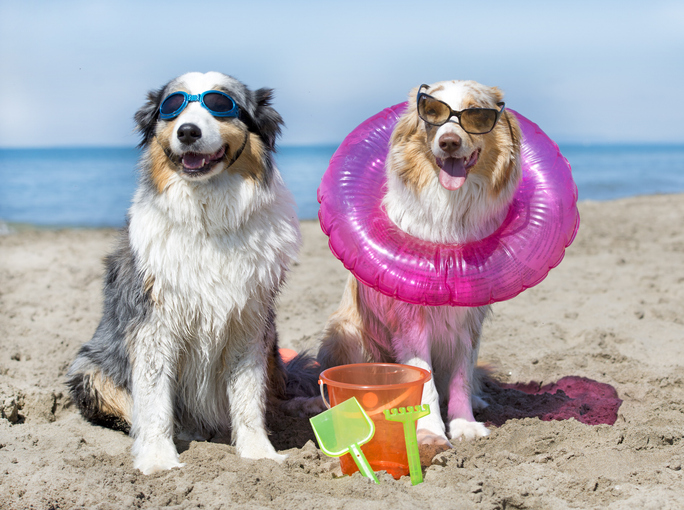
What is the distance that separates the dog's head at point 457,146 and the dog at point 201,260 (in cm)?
73

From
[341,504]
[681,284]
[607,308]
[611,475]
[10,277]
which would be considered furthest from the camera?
[10,277]

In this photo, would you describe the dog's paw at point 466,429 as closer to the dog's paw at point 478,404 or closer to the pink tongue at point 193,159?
the dog's paw at point 478,404

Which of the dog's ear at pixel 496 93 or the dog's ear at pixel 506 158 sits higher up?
the dog's ear at pixel 496 93

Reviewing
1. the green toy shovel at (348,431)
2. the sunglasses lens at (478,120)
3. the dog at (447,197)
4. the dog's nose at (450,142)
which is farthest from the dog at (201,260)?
the sunglasses lens at (478,120)

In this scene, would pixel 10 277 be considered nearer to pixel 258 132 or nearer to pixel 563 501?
pixel 258 132

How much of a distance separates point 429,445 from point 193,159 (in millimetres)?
1852

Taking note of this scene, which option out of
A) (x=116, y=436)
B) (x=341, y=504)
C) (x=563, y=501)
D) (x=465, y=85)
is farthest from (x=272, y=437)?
(x=465, y=85)

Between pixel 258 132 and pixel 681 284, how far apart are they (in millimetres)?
4961

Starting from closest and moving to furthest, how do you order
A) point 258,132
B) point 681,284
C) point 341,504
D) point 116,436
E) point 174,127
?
point 341,504 < point 174,127 < point 258,132 < point 116,436 < point 681,284

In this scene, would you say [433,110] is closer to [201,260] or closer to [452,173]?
[452,173]

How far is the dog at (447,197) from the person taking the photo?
3043 millimetres

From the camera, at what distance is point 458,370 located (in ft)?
11.1

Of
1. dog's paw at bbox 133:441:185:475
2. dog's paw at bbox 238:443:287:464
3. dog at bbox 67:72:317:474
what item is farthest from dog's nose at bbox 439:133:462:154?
dog's paw at bbox 133:441:185:475

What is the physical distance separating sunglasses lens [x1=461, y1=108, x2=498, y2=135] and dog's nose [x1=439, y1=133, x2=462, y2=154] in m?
0.11
